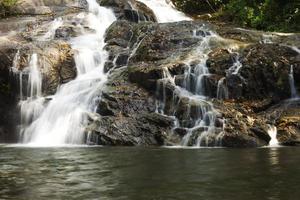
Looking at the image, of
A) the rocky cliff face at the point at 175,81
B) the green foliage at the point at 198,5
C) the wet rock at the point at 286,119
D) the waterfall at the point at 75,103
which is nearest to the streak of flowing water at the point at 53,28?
the rocky cliff face at the point at 175,81

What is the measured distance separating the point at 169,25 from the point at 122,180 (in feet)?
46.4

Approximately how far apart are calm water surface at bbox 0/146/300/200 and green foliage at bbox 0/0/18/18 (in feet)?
53.7

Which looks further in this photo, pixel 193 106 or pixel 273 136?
pixel 193 106

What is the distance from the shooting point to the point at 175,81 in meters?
18.1

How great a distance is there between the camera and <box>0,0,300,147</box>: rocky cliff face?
1608 centimetres

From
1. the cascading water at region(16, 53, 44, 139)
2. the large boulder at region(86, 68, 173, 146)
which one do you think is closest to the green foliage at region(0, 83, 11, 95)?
the cascading water at region(16, 53, 44, 139)

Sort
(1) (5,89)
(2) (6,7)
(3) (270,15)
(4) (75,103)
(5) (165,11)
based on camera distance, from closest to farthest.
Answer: (4) (75,103) → (1) (5,89) → (2) (6,7) → (3) (270,15) → (5) (165,11)

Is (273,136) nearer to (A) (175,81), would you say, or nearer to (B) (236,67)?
(B) (236,67)

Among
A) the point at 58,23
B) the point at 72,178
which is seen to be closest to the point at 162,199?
the point at 72,178

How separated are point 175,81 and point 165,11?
1346cm

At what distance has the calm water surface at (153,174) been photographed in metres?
7.64

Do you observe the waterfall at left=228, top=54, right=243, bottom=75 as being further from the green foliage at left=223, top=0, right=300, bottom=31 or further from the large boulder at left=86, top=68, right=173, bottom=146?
the green foliage at left=223, top=0, right=300, bottom=31

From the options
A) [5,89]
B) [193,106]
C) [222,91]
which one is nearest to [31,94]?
[5,89]

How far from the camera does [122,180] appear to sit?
8.81m
